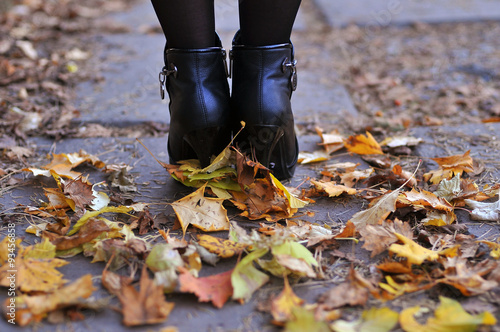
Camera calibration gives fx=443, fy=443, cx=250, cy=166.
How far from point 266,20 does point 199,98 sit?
30cm

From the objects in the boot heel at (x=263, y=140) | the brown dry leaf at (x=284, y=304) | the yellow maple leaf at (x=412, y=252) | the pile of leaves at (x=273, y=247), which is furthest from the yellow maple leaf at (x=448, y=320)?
the boot heel at (x=263, y=140)

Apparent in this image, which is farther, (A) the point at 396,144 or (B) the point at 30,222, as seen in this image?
(A) the point at 396,144

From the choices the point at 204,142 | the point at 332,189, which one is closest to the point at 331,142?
the point at 332,189

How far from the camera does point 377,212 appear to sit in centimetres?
127

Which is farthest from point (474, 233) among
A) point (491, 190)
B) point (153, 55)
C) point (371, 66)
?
point (153, 55)

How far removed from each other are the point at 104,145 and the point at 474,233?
4.63ft

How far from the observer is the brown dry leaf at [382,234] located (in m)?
1.15

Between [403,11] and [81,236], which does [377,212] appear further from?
[403,11]

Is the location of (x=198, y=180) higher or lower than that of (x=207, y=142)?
lower

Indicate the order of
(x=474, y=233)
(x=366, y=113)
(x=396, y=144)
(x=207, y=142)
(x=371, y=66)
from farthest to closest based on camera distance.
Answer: (x=371, y=66)
(x=366, y=113)
(x=396, y=144)
(x=207, y=142)
(x=474, y=233)

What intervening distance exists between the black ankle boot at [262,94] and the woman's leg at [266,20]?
39 millimetres

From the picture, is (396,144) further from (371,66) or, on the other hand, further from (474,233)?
(371,66)

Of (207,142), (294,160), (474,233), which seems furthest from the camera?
(294,160)

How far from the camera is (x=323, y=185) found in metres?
1.46
